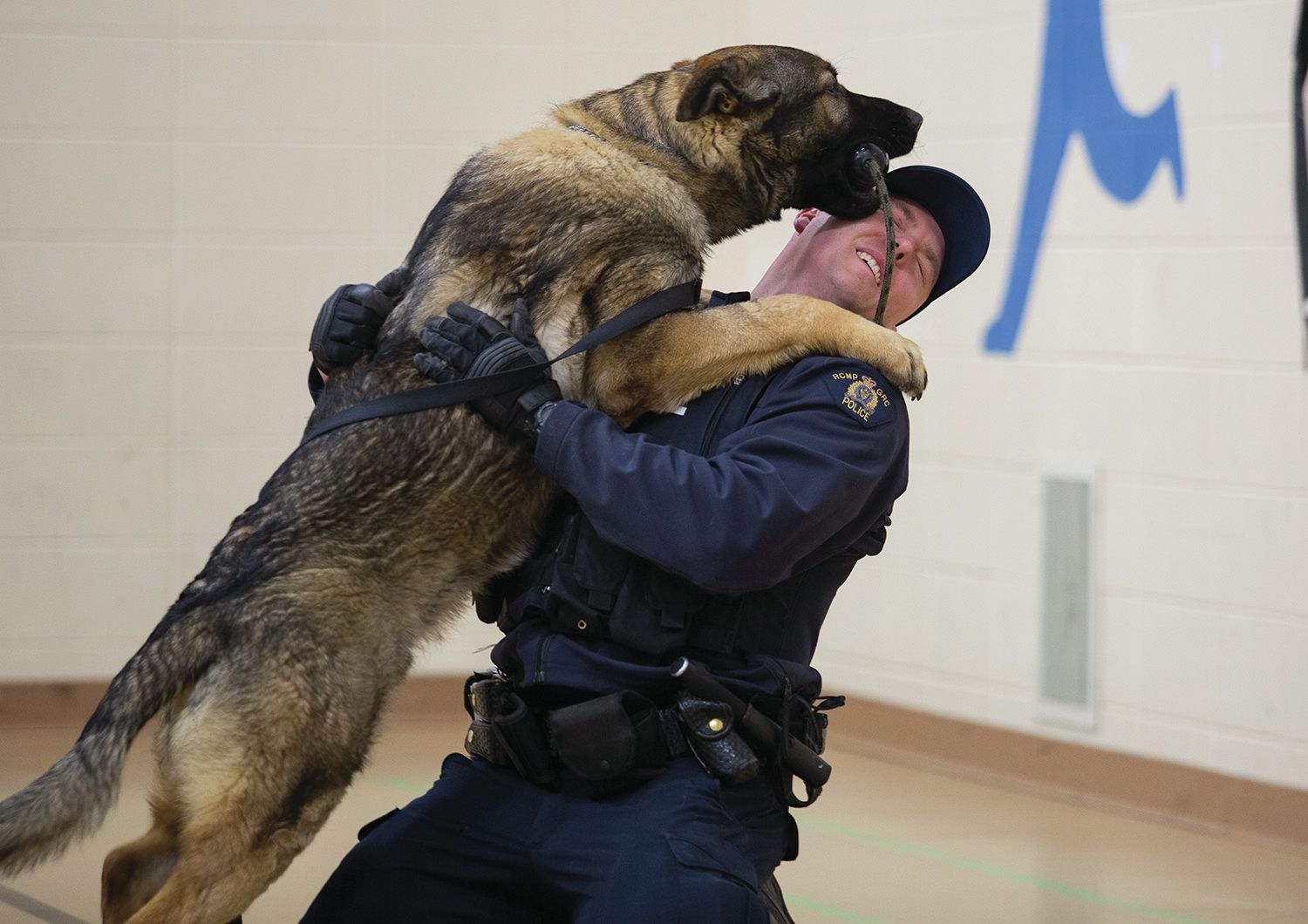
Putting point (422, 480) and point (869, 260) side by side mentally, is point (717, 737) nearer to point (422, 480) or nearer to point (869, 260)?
point (422, 480)

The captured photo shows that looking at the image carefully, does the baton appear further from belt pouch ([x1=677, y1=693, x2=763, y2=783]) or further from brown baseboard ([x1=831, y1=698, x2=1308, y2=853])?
brown baseboard ([x1=831, y1=698, x2=1308, y2=853])

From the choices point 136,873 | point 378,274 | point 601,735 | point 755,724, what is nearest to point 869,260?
point 755,724

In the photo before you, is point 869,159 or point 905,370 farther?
point 869,159

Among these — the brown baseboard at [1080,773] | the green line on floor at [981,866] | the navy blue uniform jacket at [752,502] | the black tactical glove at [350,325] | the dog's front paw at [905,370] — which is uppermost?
the black tactical glove at [350,325]

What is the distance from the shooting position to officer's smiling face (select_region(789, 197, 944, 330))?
2.59 metres

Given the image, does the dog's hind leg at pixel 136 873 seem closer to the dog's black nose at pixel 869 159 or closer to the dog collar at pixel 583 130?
the dog collar at pixel 583 130

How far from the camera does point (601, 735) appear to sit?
222 centimetres

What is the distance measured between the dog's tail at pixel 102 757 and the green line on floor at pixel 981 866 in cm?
263

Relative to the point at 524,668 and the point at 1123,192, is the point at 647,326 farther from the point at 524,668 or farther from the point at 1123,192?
the point at 1123,192

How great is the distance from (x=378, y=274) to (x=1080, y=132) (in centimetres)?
243

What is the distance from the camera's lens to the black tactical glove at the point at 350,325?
2.43 meters

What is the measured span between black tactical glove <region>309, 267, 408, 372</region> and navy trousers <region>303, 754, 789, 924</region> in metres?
0.68

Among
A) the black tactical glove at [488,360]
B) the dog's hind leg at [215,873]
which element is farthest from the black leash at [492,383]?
the dog's hind leg at [215,873]

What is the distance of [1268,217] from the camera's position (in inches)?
168
